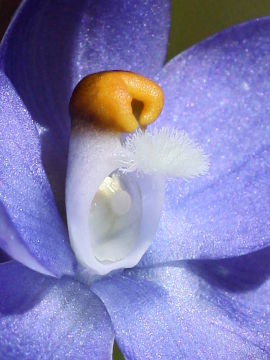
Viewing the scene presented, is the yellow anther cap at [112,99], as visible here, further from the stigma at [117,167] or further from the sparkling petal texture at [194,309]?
the sparkling petal texture at [194,309]

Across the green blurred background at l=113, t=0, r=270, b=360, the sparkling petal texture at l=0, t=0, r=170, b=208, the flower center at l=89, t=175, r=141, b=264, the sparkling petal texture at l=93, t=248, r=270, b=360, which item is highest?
the sparkling petal texture at l=0, t=0, r=170, b=208

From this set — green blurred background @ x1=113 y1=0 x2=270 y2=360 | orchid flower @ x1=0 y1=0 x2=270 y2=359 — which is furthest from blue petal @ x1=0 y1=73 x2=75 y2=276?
green blurred background @ x1=113 y1=0 x2=270 y2=360

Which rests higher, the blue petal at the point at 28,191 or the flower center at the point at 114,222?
the blue petal at the point at 28,191

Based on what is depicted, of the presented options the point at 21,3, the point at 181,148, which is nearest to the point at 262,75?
the point at 181,148

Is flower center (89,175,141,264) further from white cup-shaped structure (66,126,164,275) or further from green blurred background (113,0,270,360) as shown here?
green blurred background (113,0,270,360)

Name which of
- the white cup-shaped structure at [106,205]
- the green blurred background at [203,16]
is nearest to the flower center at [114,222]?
the white cup-shaped structure at [106,205]

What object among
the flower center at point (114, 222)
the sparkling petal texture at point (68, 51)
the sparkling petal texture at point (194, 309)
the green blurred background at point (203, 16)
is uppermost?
the sparkling petal texture at point (68, 51)

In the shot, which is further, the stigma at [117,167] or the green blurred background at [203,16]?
the green blurred background at [203,16]

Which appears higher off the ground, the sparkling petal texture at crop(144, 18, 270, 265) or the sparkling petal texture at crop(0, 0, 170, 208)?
the sparkling petal texture at crop(0, 0, 170, 208)
